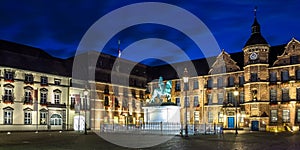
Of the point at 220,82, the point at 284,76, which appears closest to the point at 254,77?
the point at 284,76

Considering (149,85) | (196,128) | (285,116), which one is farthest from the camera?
(149,85)

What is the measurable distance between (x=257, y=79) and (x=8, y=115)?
128 feet

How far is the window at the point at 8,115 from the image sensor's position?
47.0m

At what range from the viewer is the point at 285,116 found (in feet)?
168

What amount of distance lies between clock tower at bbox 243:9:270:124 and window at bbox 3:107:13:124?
3715 centimetres

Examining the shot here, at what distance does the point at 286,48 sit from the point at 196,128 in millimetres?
25442

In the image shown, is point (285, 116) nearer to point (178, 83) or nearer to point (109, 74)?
point (178, 83)

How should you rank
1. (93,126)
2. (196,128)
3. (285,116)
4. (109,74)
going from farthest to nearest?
1. (109,74)
2. (93,126)
3. (285,116)
4. (196,128)

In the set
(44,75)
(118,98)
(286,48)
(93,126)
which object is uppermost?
(286,48)

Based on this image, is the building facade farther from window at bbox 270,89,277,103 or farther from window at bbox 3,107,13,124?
window at bbox 3,107,13,124

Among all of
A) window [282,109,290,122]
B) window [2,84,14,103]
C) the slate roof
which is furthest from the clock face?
window [2,84,14,103]

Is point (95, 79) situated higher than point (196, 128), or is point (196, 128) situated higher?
point (95, 79)

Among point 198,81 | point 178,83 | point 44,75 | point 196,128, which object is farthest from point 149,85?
point 196,128

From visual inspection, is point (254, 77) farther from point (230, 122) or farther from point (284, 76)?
point (230, 122)
